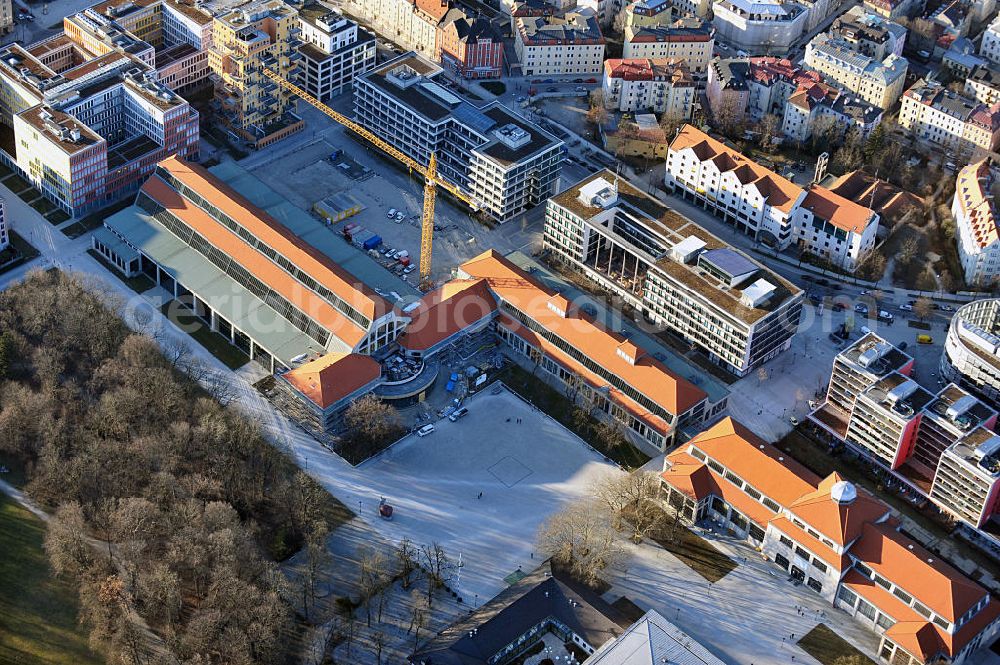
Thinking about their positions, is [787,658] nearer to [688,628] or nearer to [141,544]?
[688,628]

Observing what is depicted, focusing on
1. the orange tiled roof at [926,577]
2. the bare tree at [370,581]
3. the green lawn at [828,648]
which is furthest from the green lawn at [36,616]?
the orange tiled roof at [926,577]

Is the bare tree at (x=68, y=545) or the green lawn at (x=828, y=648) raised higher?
the bare tree at (x=68, y=545)

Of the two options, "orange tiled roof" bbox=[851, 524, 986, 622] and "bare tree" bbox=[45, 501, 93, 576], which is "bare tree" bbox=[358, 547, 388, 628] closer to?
"bare tree" bbox=[45, 501, 93, 576]

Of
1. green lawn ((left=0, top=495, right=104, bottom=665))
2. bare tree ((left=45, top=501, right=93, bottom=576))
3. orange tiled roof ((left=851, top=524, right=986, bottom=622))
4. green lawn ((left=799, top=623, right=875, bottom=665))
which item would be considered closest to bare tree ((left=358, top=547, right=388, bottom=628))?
green lawn ((left=0, top=495, right=104, bottom=665))

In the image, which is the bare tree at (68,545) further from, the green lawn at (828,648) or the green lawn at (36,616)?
the green lawn at (828,648)

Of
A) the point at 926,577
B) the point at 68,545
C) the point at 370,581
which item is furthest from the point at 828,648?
the point at 68,545

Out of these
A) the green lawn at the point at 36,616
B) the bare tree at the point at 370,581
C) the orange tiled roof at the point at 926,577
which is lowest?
the green lawn at the point at 36,616
